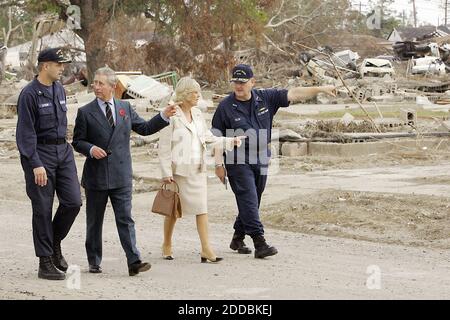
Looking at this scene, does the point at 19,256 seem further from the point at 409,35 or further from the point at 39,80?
the point at 409,35

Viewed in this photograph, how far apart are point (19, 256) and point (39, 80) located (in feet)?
7.38

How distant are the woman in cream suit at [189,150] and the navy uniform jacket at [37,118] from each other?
3.74 ft

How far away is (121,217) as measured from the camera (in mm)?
9625

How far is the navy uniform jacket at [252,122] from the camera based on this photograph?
10547 millimetres

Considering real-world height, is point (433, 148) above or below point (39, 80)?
below

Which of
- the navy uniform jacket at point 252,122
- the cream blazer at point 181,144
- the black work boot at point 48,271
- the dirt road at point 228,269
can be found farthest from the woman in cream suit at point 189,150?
the black work boot at point 48,271

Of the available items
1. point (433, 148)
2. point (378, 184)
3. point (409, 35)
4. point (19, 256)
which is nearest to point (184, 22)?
point (433, 148)

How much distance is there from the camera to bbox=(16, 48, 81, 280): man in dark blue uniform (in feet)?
30.4

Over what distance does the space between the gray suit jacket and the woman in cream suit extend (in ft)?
1.93

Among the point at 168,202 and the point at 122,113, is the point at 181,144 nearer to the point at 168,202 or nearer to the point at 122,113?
the point at 168,202

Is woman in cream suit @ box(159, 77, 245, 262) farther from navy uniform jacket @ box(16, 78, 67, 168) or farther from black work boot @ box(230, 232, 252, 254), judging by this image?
navy uniform jacket @ box(16, 78, 67, 168)

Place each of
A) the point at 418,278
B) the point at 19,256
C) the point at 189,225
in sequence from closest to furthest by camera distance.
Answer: the point at 418,278, the point at 19,256, the point at 189,225

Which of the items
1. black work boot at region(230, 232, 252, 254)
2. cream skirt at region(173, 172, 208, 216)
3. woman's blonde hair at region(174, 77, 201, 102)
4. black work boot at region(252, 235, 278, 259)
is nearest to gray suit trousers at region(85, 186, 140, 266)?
cream skirt at region(173, 172, 208, 216)

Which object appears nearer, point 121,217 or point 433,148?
point 121,217
